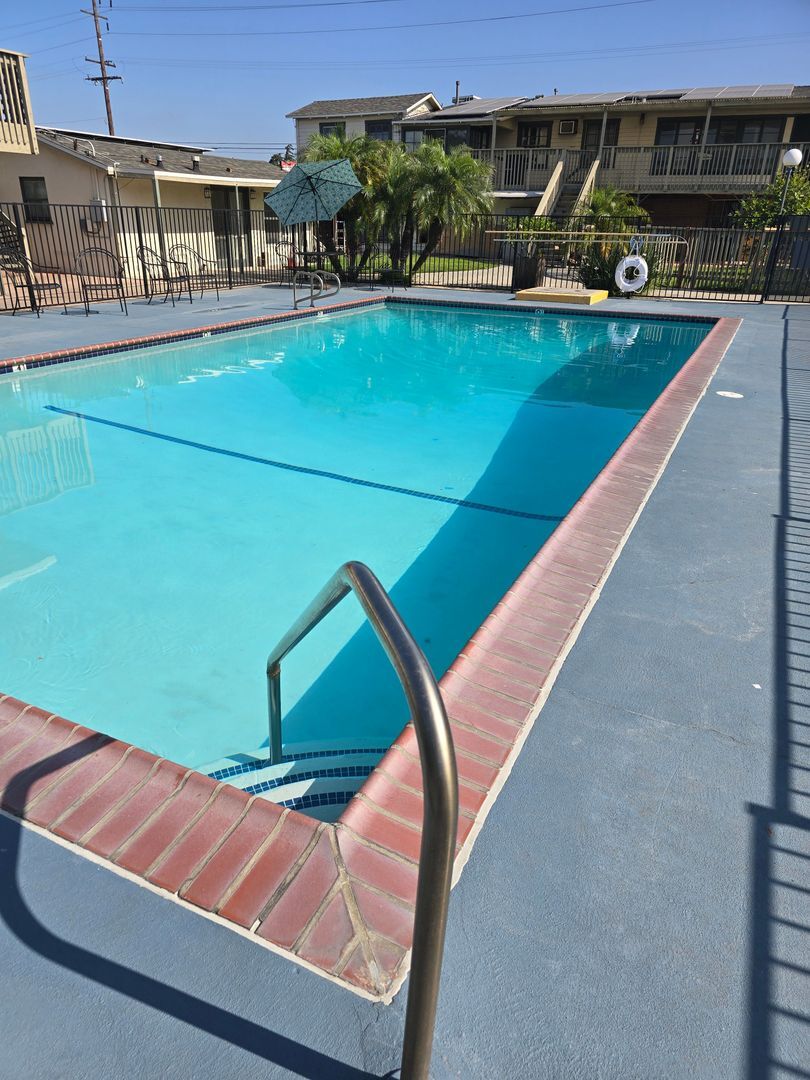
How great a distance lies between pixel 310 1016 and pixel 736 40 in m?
67.2

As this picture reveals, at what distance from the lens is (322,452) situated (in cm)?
713

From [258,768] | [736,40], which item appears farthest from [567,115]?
[736,40]

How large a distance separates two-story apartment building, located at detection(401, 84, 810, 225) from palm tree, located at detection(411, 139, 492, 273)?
297 inches

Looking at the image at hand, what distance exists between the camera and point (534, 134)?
27.3 metres

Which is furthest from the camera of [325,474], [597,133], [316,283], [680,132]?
[597,133]

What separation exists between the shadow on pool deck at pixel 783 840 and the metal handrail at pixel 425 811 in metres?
0.77

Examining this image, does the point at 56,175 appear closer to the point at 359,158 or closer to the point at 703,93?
the point at 359,158

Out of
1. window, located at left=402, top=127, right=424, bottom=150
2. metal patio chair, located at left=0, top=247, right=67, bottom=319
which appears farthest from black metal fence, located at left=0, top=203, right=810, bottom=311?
window, located at left=402, top=127, right=424, bottom=150

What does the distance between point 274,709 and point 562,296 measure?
14193 mm

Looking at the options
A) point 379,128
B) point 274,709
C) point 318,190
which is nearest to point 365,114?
point 379,128

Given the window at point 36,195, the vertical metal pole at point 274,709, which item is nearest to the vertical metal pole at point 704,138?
the window at point 36,195

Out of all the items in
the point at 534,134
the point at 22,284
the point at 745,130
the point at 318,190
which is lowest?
the point at 22,284

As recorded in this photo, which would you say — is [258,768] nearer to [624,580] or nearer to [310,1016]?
[310,1016]

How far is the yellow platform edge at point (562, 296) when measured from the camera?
14723mm
